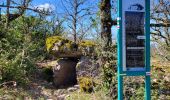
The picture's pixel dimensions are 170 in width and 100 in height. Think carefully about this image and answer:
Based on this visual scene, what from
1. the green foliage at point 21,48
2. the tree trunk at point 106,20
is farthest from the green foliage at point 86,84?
the green foliage at point 21,48

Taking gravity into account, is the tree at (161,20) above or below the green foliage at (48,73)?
above

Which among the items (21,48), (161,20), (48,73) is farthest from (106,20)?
(21,48)

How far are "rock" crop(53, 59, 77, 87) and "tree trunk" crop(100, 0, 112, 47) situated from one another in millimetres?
3425

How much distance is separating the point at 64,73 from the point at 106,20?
377 centimetres

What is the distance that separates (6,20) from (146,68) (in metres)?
8.70

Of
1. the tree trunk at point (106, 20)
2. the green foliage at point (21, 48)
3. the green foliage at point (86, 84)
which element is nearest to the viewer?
the tree trunk at point (106, 20)

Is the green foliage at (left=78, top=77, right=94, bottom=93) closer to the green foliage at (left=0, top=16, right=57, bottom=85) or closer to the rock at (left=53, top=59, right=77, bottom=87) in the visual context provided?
the rock at (left=53, top=59, right=77, bottom=87)

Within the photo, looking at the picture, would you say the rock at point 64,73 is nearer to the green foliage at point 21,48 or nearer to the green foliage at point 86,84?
the green foliage at point 21,48

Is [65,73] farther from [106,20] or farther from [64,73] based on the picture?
[106,20]

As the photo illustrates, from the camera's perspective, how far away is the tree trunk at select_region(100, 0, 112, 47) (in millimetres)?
9288

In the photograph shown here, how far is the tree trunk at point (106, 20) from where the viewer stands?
366 inches

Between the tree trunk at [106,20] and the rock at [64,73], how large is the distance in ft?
11.2

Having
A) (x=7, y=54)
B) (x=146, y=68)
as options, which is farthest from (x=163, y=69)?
(x=7, y=54)

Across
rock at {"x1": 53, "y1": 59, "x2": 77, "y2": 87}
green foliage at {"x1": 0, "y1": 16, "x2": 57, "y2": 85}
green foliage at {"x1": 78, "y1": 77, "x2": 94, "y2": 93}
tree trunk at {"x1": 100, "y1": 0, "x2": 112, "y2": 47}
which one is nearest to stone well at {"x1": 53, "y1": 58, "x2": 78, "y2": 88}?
rock at {"x1": 53, "y1": 59, "x2": 77, "y2": 87}
